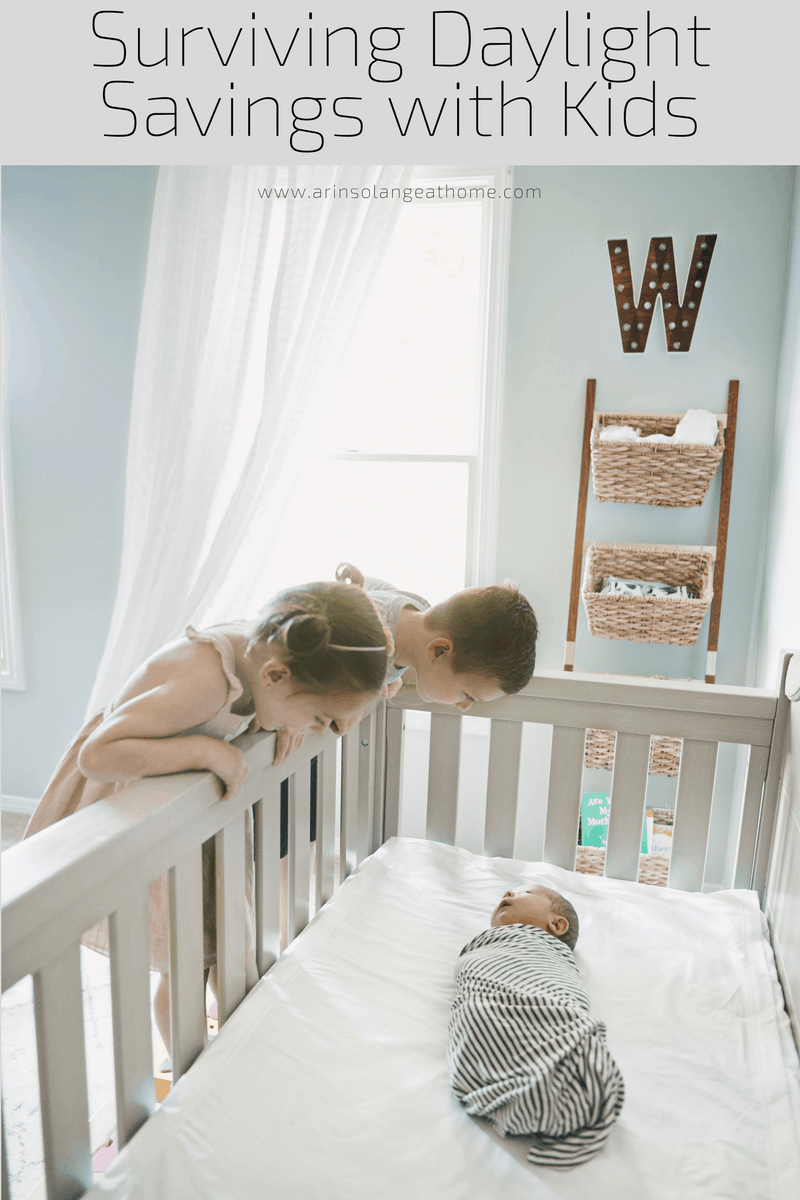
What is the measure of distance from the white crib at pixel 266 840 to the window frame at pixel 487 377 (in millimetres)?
756

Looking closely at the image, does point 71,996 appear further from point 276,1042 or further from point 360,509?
point 360,509

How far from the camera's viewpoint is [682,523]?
209cm

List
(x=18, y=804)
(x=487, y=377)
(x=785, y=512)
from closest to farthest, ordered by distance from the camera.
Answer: (x=785, y=512), (x=487, y=377), (x=18, y=804)

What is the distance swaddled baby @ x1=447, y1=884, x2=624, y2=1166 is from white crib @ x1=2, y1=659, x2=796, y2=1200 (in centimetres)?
37

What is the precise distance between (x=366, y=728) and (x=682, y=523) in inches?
44.2

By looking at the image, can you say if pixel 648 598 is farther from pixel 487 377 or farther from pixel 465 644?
pixel 465 644

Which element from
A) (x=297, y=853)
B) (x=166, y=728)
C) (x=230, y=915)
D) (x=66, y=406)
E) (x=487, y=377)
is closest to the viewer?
(x=166, y=728)

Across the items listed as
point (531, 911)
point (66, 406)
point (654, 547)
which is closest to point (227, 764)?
point (531, 911)

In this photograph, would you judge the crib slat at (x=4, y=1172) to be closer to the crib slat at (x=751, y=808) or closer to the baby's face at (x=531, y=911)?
the baby's face at (x=531, y=911)

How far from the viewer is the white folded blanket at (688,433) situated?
1.90 m

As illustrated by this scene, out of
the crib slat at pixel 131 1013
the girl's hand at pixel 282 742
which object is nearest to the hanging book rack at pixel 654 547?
the girl's hand at pixel 282 742

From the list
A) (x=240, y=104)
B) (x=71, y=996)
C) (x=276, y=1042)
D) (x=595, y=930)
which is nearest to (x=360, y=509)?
(x=240, y=104)

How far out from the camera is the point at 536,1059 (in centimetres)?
91

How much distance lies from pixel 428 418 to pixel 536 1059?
1.78m
